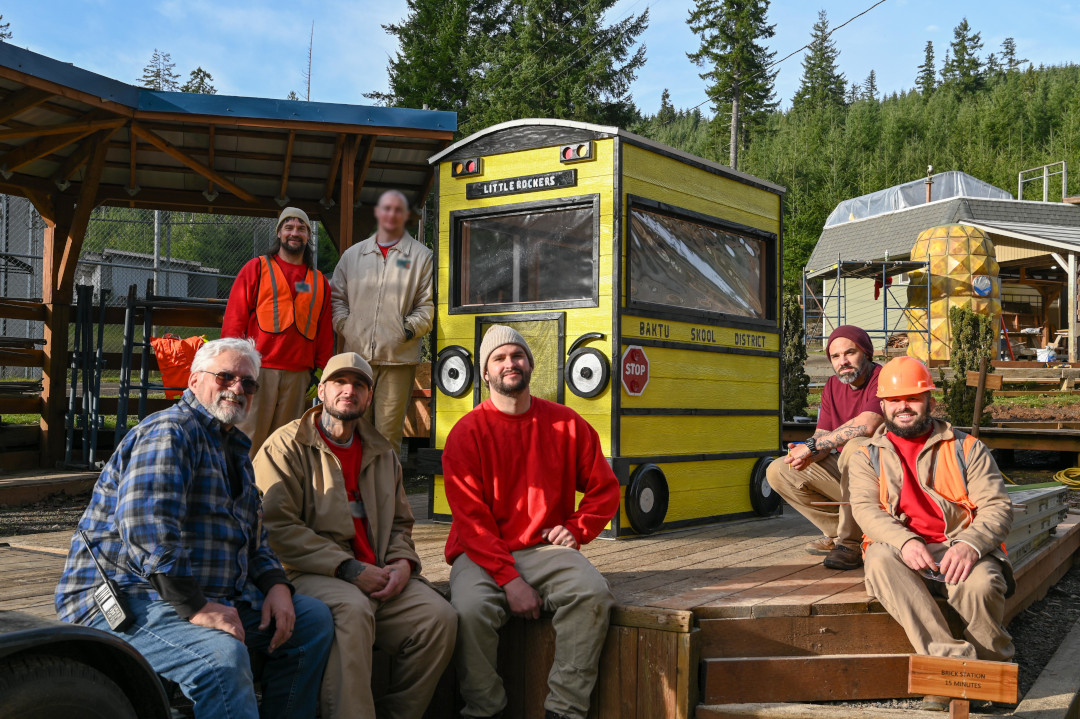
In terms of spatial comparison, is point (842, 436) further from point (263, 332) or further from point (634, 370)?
point (263, 332)

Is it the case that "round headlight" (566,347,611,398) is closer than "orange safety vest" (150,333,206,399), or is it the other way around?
"round headlight" (566,347,611,398)

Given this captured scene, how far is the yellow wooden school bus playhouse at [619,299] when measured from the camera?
561cm

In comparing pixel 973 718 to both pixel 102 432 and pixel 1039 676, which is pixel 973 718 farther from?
pixel 102 432

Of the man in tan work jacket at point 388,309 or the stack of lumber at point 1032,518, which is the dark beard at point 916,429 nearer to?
the stack of lumber at point 1032,518

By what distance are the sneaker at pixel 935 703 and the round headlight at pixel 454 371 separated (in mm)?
3198

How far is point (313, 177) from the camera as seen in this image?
8828mm

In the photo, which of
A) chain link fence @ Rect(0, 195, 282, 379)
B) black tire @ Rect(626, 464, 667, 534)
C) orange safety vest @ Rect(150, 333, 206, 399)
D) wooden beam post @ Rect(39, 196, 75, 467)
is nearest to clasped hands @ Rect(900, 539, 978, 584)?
black tire @ Rect(626, 464, 667, 534)

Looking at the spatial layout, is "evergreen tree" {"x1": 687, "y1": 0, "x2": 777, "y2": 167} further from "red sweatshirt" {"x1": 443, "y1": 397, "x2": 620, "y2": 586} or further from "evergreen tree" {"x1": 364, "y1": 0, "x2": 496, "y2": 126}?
"red sweatshirt" {"x1": 443, "y1": 397, "x2": 620, "y2": 586}

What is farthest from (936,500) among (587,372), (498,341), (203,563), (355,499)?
(203,563)

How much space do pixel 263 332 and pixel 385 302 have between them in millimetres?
716

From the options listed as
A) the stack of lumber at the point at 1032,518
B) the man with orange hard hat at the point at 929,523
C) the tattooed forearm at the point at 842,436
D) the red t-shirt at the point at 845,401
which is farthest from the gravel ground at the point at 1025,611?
the red t-shirt at the point at 845,401

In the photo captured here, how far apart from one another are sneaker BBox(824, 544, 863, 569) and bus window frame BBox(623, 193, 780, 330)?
1801 mm

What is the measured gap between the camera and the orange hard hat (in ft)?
Result: 13.4

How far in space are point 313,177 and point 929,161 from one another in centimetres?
5275
